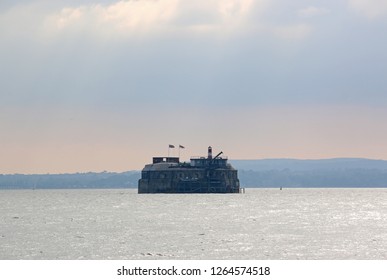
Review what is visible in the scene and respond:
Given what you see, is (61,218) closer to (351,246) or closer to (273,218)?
(273,218)

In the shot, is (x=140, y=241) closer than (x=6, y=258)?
No

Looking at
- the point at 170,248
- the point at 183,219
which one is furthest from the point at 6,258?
the point at 183,219

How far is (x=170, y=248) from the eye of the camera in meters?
96.8

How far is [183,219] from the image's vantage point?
150m

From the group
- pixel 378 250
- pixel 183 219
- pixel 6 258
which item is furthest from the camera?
pixel 183 219
